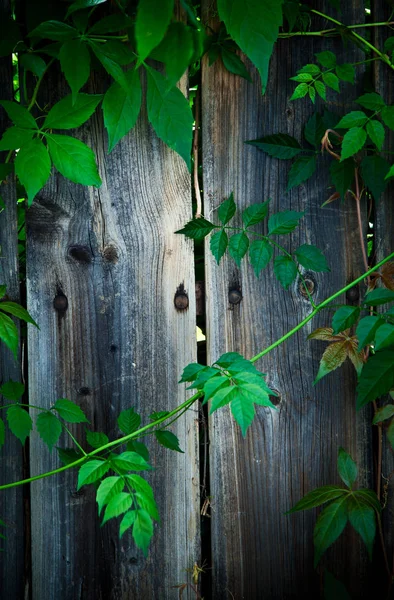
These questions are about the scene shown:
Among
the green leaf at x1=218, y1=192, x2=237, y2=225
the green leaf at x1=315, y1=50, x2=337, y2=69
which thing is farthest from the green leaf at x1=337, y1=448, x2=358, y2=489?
the green leaf at x1=315, y1=50, x2=337, y2=69

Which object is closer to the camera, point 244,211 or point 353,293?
point 244,211

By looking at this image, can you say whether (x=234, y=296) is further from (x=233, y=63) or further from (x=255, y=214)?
(x=233, y=63)

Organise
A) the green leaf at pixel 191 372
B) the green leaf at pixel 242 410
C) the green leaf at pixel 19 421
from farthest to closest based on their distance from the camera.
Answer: the green leaf at pixel 19 421 → the green leaf at pixel 191 372 → the green leaf at pixel 242 410

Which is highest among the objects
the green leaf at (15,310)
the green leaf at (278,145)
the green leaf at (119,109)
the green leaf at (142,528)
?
the green leaf at (278,145)

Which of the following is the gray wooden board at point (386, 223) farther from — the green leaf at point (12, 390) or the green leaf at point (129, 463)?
the green leaf at point (12, 390)

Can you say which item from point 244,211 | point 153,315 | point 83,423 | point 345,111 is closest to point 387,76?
point 345,111

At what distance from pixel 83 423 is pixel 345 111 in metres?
1.14

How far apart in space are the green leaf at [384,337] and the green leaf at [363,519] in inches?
19.1

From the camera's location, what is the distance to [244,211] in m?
1.61

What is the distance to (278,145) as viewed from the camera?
1.63 metres

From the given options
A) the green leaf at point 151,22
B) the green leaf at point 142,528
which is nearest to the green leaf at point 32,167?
the green leaf at point 151,22

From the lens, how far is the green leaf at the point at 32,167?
1.32m

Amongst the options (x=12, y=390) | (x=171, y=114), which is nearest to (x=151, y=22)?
(x=171, y=114)

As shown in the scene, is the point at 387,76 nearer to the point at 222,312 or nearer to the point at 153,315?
the point at 222,312
